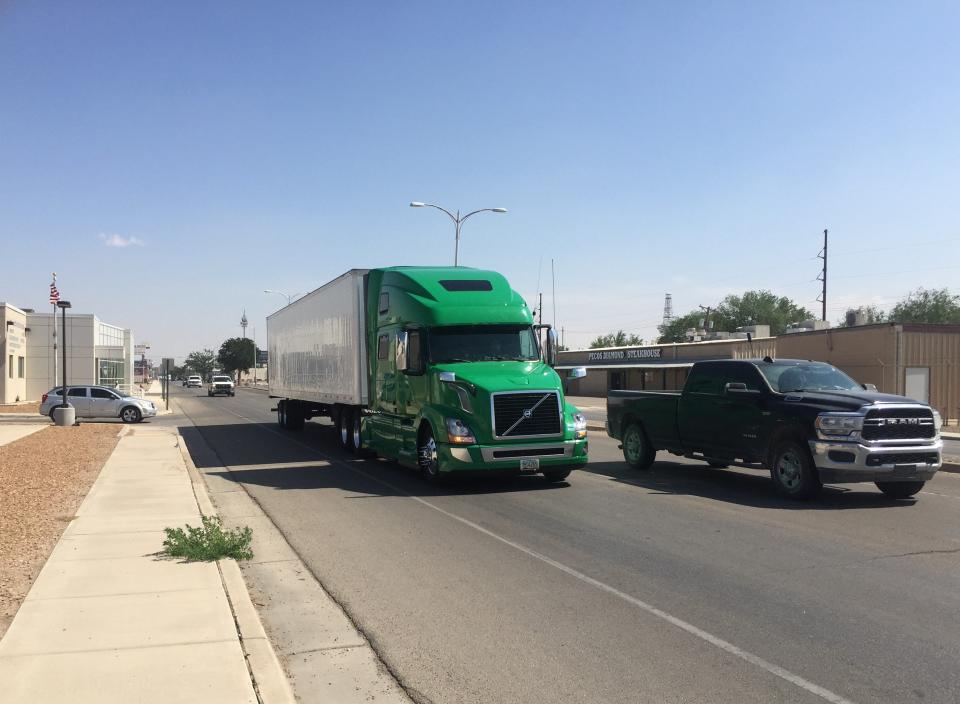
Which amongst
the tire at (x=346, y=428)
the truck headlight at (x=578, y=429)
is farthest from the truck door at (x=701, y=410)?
the tire at (x=346, y=428)

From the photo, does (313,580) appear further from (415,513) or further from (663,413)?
(663,413)

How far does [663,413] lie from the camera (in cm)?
1461

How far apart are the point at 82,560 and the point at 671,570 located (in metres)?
5.42

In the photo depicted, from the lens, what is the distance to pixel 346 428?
1908 cm

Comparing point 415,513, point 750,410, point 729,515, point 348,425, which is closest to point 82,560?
point 415,513

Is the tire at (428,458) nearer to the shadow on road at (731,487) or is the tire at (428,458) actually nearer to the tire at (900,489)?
the shadow on road at (731,487)

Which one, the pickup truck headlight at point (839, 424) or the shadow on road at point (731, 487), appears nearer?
Answer: the pickup truck headlight at point (839, 424)

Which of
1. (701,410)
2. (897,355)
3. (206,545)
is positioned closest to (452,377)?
(701,410)

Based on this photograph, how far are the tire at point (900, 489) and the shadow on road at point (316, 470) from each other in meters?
4.72

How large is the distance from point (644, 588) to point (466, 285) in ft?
27.1

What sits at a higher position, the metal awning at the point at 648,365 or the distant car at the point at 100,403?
the metal awning at the point at 648,365

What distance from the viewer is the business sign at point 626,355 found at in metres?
59.9

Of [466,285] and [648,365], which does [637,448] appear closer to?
[466,285]

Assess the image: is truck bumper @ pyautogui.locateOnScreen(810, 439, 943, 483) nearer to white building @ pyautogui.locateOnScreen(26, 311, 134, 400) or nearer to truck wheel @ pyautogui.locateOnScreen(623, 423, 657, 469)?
truck wheel @ pyautogui.locateOnScreen(623, 423, 657, 469)
